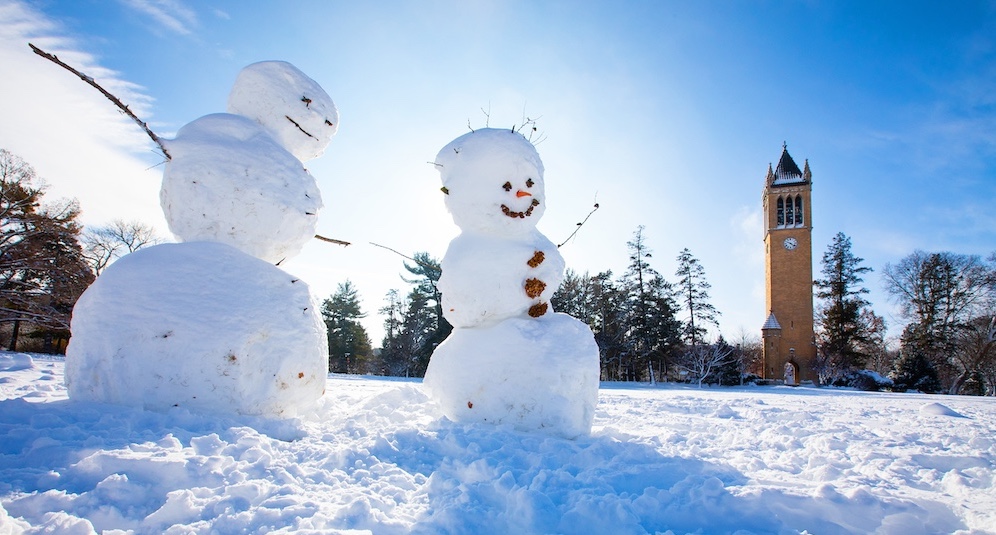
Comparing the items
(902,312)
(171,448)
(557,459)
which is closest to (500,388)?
(557,459)

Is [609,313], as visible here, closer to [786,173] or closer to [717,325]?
[717,325]

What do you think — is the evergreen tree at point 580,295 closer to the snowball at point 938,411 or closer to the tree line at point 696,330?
the tree line at point 696,330

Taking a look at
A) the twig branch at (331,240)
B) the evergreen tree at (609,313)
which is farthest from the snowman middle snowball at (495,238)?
the evergreen tree at (609,313)

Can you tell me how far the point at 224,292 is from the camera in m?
3.87

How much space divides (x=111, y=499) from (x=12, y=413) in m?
1.66

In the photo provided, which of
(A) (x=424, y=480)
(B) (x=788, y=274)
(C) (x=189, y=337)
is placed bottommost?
(A) (x=424, y=480)

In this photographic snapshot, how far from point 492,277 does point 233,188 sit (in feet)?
8.38

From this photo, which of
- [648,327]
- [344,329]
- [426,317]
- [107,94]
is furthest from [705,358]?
[107,94]

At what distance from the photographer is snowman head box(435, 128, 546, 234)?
496 cm

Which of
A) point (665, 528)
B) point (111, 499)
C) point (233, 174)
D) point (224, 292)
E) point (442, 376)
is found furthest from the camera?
point (442, 376)

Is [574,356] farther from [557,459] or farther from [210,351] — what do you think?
[210,351]

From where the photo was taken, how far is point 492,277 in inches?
193

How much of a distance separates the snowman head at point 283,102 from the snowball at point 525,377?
9.09ft

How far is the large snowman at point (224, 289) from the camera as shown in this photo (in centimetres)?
362
